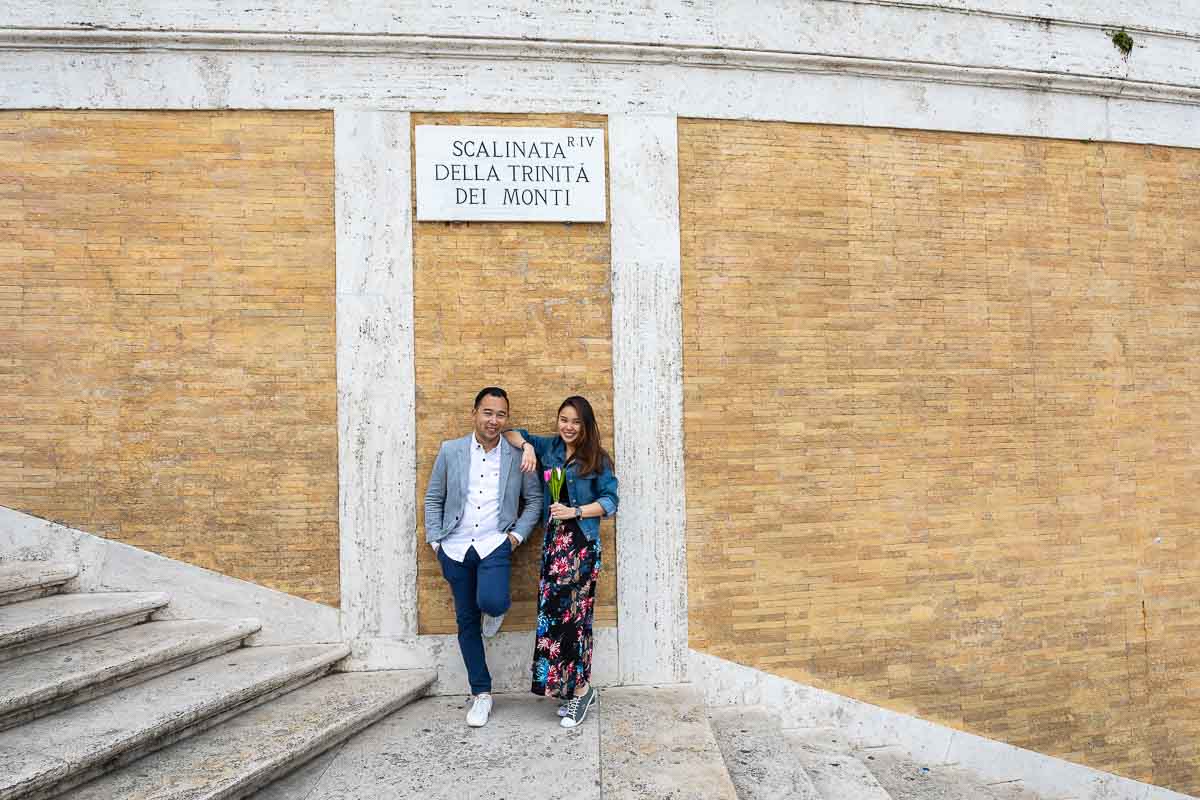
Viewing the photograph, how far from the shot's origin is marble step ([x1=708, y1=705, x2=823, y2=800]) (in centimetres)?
370

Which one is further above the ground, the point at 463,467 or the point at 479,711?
the point at 463,467

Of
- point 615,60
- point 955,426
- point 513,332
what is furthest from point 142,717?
point 955,426

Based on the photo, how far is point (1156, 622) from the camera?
17.4ft

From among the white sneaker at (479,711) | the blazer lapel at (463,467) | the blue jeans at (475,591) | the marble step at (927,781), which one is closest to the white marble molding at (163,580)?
the blue jeans at (475,591)

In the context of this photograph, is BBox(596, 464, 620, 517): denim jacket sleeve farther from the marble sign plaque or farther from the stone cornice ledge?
the stone cornice ledge

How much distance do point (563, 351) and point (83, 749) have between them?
10.4ft

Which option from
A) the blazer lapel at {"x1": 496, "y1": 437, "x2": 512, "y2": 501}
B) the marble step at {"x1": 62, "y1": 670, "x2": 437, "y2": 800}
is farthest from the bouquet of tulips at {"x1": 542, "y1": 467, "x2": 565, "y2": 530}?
the marble step at {"x1": 62, "y1": 670, "x2": 437, "y2": 800}

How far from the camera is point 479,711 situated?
3.93m

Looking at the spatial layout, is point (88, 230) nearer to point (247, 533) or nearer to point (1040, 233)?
point (247, 533)

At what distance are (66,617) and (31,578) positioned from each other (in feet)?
2.13

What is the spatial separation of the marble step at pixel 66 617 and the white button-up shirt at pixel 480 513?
6.36 feet

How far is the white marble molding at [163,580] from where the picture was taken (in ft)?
14.2

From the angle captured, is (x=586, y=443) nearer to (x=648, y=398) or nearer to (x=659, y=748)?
(x=648, y=398)

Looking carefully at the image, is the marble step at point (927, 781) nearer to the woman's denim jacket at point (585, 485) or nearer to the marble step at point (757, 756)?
the marble step at point (757, 756)
